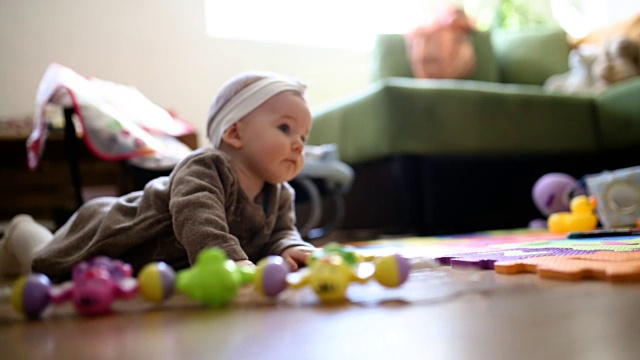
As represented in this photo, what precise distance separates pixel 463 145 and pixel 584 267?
5.98ft

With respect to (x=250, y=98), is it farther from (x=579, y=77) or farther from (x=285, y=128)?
(x=579, y=77)

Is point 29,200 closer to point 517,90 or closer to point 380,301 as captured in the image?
point 517,90

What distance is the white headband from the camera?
3.67ft

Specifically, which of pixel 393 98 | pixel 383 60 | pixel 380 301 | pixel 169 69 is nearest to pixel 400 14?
pixel 383 60

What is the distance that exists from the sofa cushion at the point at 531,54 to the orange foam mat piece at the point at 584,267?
9.24 feet

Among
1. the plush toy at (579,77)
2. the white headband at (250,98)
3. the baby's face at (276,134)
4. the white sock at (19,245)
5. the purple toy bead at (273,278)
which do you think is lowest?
the purple toy bead at (273,278)

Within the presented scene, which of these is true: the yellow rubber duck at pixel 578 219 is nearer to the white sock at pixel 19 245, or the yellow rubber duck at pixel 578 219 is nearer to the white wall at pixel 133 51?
the white sock at pixel 19 245

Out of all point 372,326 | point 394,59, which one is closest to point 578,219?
point 372,326

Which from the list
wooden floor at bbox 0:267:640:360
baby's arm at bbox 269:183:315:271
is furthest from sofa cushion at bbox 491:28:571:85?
wooden floor at bbox 0:267:640:360

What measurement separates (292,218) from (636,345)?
0.94 m

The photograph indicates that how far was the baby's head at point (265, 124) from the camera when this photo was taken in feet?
3.67

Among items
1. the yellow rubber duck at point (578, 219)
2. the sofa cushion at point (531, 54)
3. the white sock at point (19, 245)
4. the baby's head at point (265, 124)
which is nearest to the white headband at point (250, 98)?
the baby's head at point (265, 124)

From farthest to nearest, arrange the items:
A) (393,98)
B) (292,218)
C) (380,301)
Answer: (393,98) → (292,218) → (380,301)

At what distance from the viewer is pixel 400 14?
4.15 m
